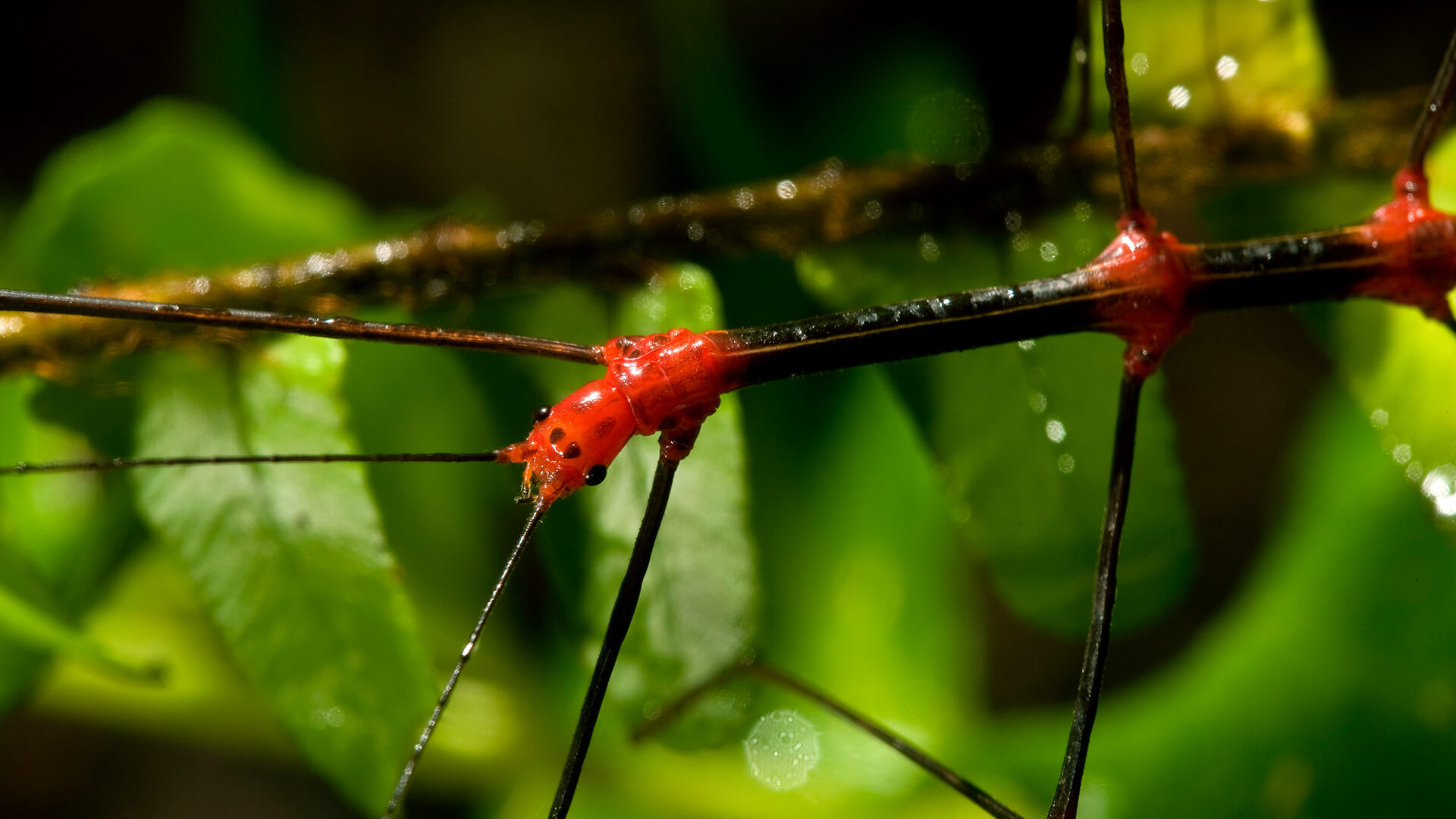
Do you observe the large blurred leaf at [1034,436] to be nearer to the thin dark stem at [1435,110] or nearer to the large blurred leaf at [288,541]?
the thin dark stem at [1435,110]

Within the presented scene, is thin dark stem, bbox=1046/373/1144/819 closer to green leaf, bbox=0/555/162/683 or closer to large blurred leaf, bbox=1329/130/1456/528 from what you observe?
large blurred leaf, bbox=1329/130/1456/528

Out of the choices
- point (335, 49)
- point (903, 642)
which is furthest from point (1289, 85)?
point (335, 49)

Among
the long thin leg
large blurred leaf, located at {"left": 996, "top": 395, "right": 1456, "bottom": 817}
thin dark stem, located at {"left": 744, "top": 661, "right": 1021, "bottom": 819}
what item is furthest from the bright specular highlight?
large blurred leaf, located at {"left": 996, "top": 395, "right": 1456, "bottom": 817}

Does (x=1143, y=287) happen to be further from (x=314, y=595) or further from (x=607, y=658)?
(x=314, y=595)

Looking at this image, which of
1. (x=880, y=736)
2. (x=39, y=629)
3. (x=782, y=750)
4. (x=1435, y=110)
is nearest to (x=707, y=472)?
(x=880, y=736)

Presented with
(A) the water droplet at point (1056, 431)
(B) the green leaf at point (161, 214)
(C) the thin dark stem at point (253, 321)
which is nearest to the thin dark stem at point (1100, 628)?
(A) the water droplet at point (1056, 431)

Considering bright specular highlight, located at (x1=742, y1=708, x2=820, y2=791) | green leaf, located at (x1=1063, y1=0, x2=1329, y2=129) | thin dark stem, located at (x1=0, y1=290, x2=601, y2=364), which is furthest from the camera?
bright specular highlight, located at (x1=742, y1=708, x2=820, y2=791)

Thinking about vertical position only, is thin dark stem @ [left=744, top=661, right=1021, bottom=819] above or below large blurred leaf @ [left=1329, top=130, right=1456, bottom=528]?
below
